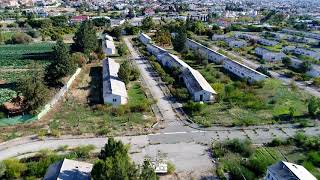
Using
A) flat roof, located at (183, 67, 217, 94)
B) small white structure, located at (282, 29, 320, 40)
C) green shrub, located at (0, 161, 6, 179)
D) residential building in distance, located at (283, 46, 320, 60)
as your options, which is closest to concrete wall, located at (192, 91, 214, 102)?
Result: flat roof, located at (183, 67, 217, 94)

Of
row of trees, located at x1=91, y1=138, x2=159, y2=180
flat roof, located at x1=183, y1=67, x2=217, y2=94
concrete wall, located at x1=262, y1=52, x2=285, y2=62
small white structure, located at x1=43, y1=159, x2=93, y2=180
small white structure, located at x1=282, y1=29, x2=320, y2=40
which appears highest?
row of trees, located at x1=91, y1=138, x2=159, y2=180

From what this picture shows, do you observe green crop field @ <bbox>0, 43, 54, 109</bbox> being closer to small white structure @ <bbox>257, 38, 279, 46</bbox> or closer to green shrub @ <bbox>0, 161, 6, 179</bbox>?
green shrub @ <bbox>0, 161, 6, 179</bbox>

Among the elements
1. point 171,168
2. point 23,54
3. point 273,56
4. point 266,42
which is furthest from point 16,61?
point 266,42

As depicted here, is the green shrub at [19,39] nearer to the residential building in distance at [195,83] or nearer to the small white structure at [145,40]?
the small white structure at [145,40]

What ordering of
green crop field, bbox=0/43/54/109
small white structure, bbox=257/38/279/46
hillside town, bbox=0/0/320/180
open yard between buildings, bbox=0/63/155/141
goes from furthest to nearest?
small white structure, bbox=257/38/279/46 → green crop field, bbox=0/43/54/109 → open yard between buildings, bbox=0/63/155/141 → hillside town, bbox=0/0/320/180

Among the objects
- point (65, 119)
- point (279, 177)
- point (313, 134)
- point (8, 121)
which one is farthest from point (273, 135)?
point (8, 121)

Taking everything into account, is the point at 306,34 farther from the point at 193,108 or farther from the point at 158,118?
the point at 158,118

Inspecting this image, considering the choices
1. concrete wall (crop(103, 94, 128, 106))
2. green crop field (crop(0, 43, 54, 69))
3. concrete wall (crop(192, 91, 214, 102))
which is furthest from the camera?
green crop field (crop(0, 43, 54, 69))
